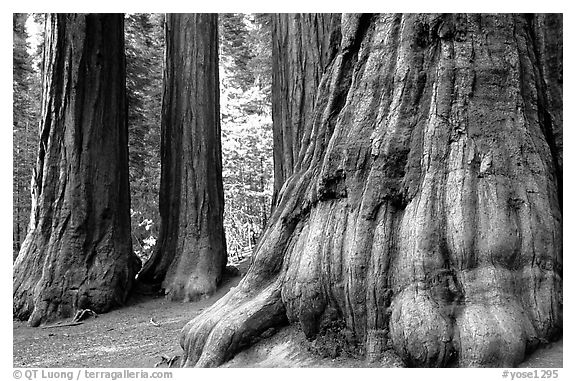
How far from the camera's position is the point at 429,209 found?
3.53m

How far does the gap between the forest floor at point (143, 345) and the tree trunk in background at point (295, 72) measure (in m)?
2.20

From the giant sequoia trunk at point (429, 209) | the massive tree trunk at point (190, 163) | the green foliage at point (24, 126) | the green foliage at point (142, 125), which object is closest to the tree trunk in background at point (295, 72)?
the massive tree trunk at point (190, 163)

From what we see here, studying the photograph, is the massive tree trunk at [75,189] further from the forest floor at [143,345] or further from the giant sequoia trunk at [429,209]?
the giant sequoia trunk at [429,209]

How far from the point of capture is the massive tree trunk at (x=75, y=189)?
7.67m

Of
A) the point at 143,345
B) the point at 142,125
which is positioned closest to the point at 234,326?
the point at 143,345

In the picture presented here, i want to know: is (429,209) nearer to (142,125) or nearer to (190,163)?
(190,163)

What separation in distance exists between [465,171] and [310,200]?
108 centimetres

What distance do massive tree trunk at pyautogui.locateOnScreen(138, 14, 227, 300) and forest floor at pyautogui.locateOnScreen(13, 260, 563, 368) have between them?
23.2 inches

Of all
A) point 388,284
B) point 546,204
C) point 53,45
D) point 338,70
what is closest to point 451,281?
point 388,284

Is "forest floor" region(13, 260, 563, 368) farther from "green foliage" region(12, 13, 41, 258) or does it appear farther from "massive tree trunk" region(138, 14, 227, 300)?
"green foliage" region(12, 13, 41, 258)

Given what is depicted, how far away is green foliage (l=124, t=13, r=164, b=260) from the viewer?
1226cm

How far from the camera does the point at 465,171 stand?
3566 millimetres

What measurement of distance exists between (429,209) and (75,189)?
5.77 metres

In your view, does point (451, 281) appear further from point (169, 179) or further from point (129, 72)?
point (129, 72)
